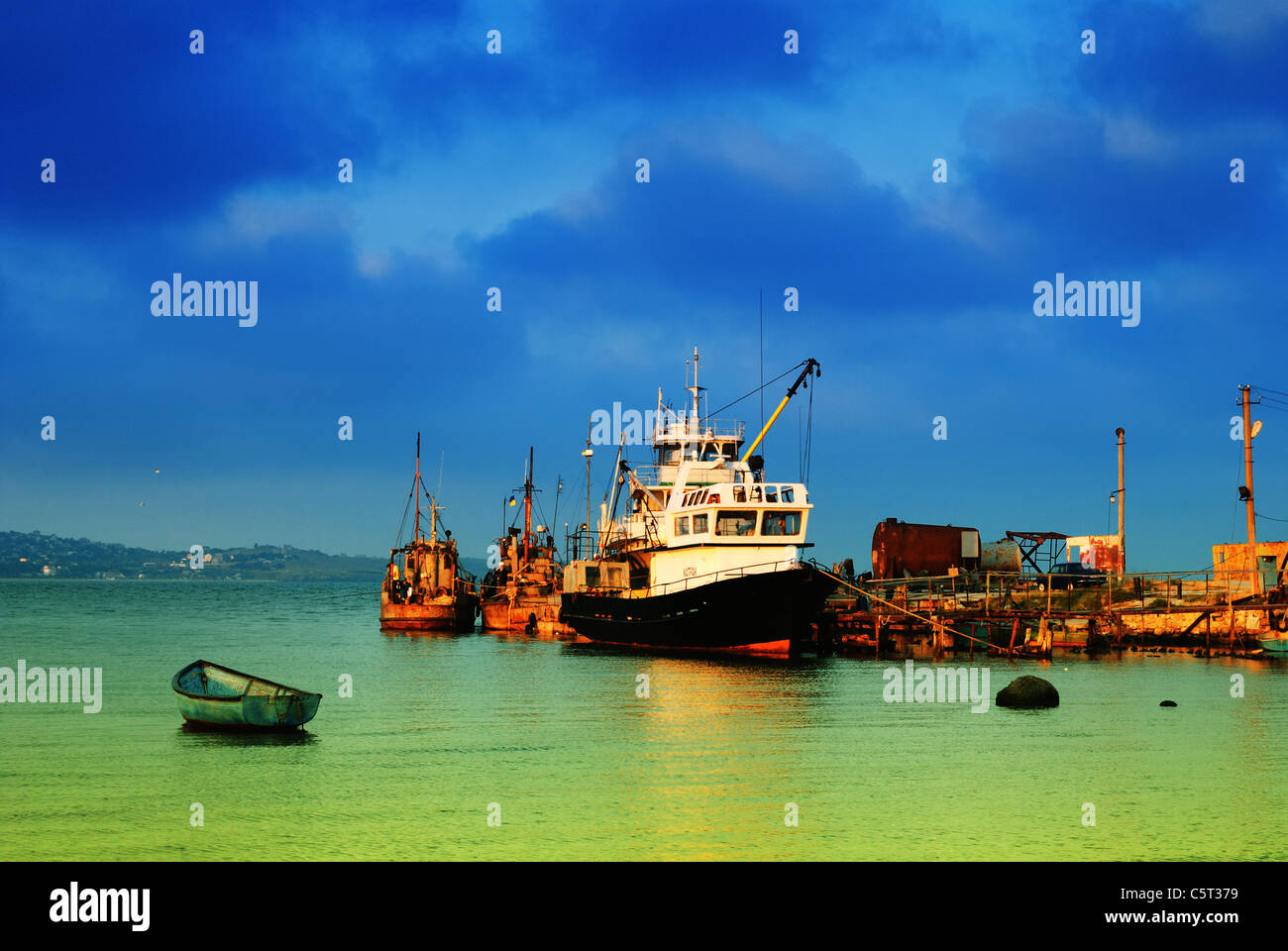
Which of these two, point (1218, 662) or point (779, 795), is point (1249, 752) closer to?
point (779, 795)

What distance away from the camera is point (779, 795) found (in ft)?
76.5

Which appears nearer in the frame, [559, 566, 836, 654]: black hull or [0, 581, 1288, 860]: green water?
[0, 581, 1288, 860]: green water

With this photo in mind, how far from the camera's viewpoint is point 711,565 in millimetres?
57812

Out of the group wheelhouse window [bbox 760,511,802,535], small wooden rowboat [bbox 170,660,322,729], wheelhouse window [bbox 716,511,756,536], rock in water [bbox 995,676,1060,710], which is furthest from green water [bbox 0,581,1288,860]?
wheelhouse window [bbox 760,511,802,535]

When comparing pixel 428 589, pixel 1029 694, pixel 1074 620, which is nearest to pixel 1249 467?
pixel 1074 620

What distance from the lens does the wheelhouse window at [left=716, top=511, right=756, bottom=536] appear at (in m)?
57.8

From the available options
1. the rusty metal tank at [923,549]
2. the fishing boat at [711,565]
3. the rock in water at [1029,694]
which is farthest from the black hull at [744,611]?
the rusty metal tank at [923,549]

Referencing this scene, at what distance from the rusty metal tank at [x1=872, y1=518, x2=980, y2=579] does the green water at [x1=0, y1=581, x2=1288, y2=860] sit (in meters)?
41.1

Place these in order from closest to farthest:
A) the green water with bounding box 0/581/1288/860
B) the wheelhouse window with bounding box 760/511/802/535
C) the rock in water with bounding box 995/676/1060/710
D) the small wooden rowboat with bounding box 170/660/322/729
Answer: the green water with bounding box 0/581/1288/860 → the small wooden rowboat with bounding box 170/660/322/729 → the rock in water with bounding box 995/676/1060/710 → the wheelhouse window with bounding box 760/511/802/535

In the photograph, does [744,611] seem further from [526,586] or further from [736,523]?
[526,586]

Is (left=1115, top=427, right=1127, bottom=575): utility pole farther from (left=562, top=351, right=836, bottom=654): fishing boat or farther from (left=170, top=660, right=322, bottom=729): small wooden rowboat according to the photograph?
(left=170, top=660, right=322, bottom=729): small wooden rowboat

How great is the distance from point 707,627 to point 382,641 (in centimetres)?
3417

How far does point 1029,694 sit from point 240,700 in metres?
23.5
